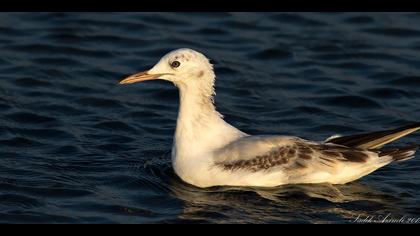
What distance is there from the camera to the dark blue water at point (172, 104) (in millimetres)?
11773

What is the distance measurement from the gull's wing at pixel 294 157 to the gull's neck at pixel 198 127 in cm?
29

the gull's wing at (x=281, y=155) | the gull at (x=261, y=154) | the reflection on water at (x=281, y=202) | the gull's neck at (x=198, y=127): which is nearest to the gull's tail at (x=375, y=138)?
the gull at (x=261, y=154)

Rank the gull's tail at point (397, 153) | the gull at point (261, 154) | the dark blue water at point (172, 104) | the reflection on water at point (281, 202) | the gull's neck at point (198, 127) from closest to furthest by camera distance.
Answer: the reflection on water at point (281, 202) → the dark blue water at point (172, 104) → the gull at point (261, 154) → the gull's tail at point (397, 153) → the gull's neck at point (198, 127)

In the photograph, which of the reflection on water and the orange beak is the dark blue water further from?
the orange beak

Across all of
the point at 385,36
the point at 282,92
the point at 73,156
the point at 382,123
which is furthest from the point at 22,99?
the point at 385,36

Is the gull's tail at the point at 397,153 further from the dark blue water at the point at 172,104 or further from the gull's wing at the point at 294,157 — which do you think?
the dark blue water at the point at 172,104

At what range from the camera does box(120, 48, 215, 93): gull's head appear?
12.5m

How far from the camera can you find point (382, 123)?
592 inches

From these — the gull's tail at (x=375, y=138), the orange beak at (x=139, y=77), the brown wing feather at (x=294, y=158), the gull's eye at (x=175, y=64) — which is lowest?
the brown wing feather at (x=294, y=158)

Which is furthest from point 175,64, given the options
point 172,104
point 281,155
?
point 172,104

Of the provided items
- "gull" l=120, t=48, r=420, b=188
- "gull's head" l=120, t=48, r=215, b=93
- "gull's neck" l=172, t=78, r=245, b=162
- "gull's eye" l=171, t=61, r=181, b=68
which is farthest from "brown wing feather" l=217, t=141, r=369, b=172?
"gull's eye" l=171, t=61, r=181, b=68

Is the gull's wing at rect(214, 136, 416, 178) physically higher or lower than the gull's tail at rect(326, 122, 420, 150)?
lower

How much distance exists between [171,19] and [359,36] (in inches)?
126

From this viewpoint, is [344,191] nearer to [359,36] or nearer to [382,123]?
[382,123]
